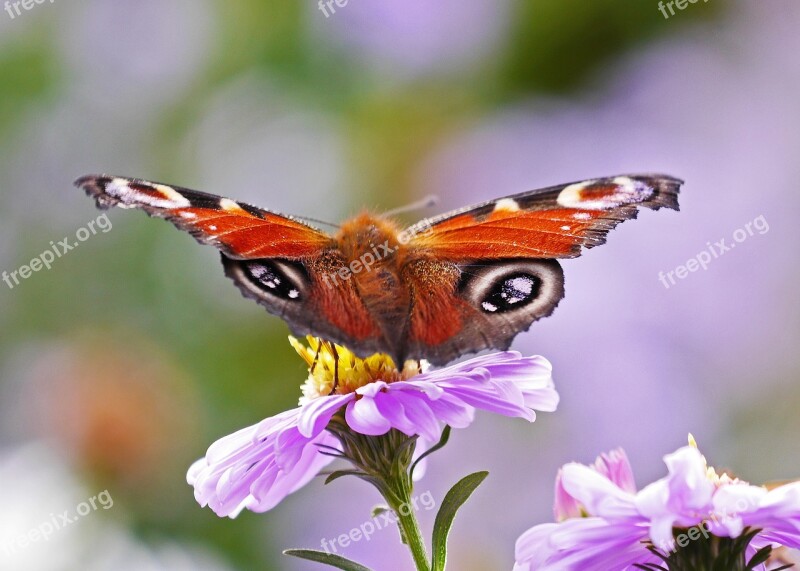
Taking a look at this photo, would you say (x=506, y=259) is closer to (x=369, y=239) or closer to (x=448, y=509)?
(x=369, y=239)

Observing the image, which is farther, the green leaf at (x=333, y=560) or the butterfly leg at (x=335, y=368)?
the butterfly leg at (x=335, y=368)

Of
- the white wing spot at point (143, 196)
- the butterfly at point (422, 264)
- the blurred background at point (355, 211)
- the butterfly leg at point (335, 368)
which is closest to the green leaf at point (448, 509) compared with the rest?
the butterfly at point (422, 264)

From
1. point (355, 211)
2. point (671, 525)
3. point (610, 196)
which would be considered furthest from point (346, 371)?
point (355, 211)

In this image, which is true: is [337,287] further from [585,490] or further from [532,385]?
[585,490]

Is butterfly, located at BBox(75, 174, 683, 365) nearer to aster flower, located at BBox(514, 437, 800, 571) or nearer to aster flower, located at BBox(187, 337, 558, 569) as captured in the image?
aster flower, located at BBox(187, 337, 558, 569)

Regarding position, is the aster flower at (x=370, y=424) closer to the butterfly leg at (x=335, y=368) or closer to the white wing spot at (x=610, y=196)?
the butterfly leg at (x=335, y=368)

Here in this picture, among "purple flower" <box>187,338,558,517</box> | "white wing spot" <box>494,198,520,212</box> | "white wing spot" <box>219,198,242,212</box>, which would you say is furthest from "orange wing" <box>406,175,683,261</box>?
"white wing spot" <box>219,198,242,212</box>
